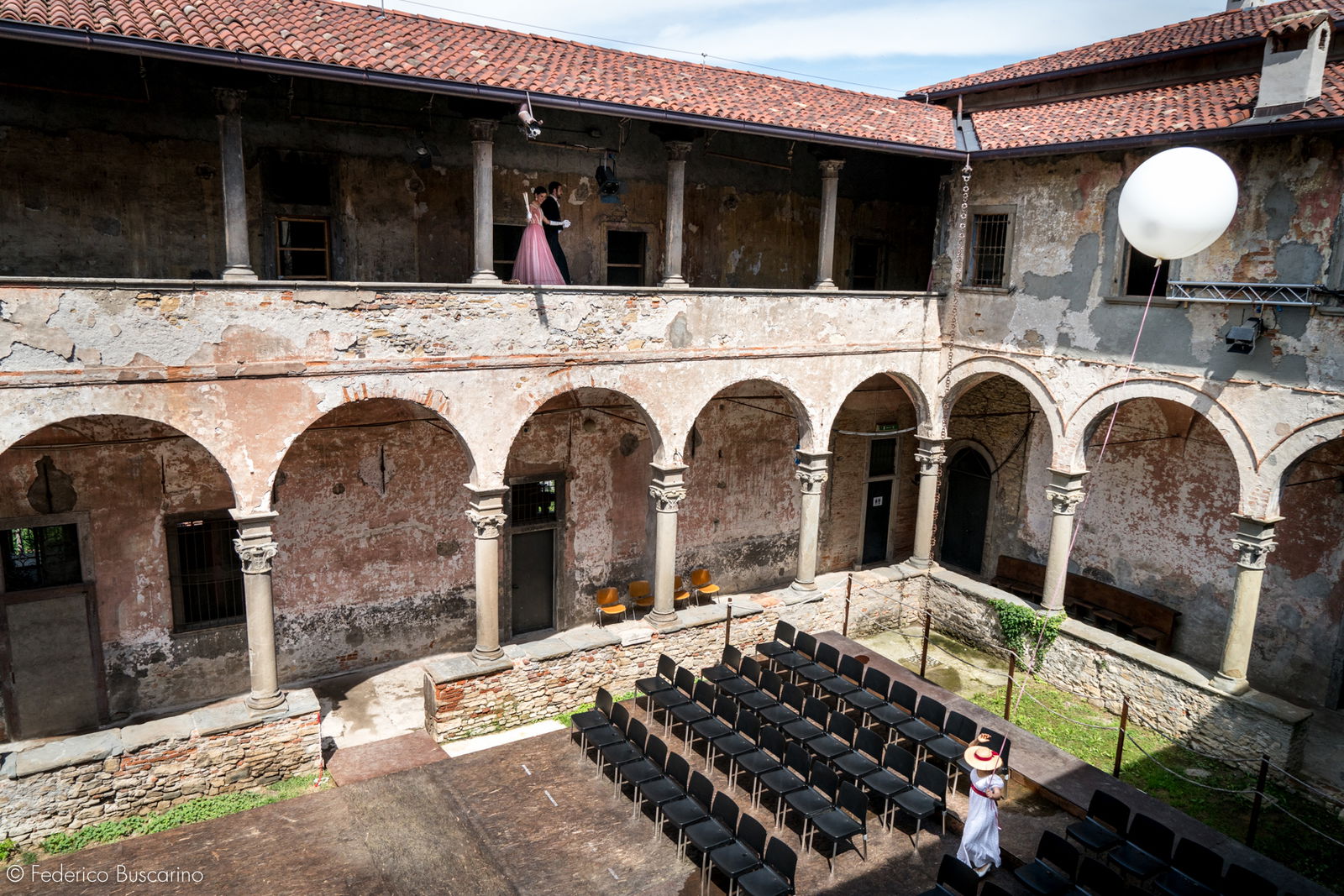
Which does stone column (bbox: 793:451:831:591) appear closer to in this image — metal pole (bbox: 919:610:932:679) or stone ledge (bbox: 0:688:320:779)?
metal pole (bbox: 919:610:932:679)


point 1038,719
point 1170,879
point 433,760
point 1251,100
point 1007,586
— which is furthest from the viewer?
point 1007,586

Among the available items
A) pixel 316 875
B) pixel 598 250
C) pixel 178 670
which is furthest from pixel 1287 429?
pixel 178 670

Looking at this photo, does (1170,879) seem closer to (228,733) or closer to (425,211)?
(228,733)

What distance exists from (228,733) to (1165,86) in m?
17.2

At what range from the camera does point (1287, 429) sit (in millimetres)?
12289

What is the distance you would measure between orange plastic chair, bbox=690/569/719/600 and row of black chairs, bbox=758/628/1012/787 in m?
2.61

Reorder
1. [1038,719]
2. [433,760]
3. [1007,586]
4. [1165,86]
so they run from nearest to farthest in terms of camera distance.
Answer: [433,760] → [1038,719] → [1165,86] → [1007,586]

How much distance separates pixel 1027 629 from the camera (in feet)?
50.8

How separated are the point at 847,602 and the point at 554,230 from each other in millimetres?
8008

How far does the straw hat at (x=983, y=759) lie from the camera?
9.32m

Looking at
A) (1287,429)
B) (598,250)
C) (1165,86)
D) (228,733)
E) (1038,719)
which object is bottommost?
(1038,719)

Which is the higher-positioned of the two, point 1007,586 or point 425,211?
point 425,211

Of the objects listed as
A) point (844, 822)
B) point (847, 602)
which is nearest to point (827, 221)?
point (847, 602)

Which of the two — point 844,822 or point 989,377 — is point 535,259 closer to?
point 844,822
